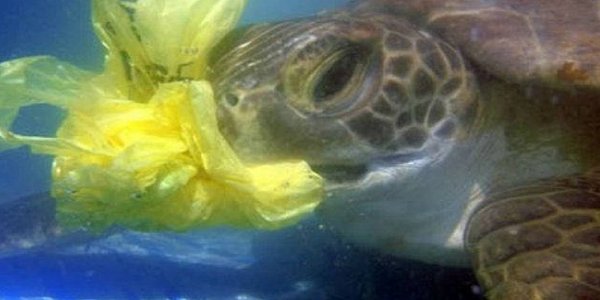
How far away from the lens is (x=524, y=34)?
2.50 m

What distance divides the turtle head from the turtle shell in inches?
5.3

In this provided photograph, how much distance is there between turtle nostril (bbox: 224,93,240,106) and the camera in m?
1.98

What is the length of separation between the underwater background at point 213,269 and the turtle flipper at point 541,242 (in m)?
0.53

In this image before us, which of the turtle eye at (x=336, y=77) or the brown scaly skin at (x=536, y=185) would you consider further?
the turtle eye at (x=336, y=77)

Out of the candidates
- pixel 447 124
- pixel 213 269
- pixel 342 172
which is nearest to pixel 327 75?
pixel 342 172

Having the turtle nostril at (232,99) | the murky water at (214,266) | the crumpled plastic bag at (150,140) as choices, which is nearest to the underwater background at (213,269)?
the murky water at (214,266)

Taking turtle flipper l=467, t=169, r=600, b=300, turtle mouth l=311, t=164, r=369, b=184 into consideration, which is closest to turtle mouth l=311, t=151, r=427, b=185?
turtle mouth l=311, t=164, r=369, b=184

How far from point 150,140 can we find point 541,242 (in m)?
1.25

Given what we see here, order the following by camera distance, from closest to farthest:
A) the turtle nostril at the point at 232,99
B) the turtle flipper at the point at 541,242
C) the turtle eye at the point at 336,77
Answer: the turtle flipper at the point at 541,242 → the turtle nostril at the point at 232,99 → the turtle eye at the point at 336,77

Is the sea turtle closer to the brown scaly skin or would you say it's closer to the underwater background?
the brown scaly skin

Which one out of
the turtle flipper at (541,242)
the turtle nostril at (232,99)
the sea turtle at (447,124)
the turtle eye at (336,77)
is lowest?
the turtle flipper at (541,242)

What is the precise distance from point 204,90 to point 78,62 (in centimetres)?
442

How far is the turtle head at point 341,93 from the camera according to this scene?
6.64ft

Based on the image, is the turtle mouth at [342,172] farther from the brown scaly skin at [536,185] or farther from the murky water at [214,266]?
the murky water at [214,266]
